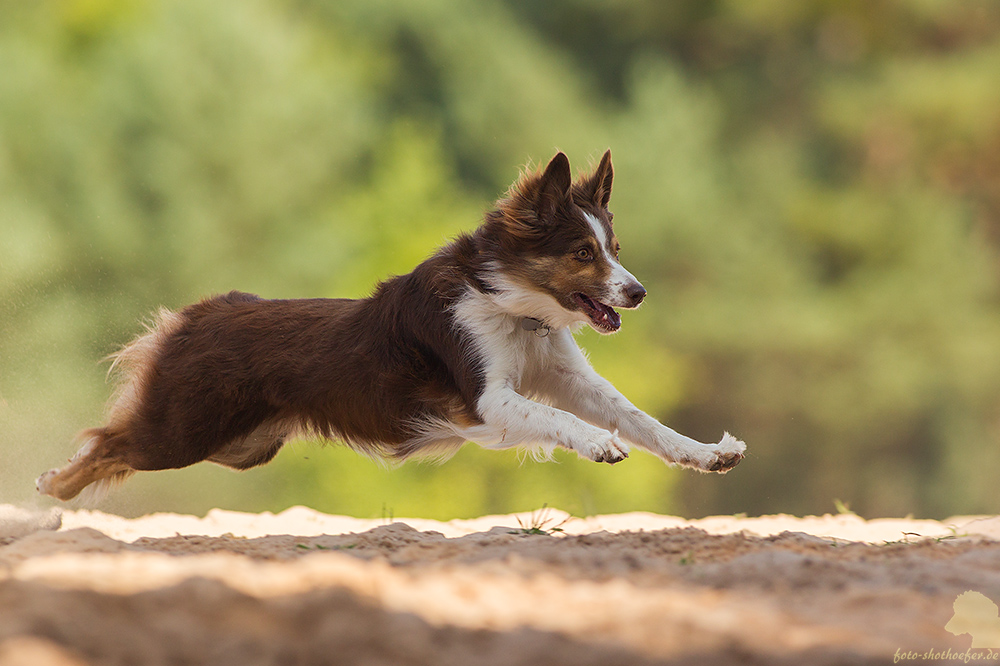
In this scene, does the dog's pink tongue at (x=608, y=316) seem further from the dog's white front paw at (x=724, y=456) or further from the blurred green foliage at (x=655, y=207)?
the blurred green foliage at (x=655, y=207)

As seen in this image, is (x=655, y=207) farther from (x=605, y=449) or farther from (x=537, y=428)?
(x=605, y=449)

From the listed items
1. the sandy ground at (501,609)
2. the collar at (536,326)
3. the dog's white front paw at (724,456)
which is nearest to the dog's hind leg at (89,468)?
the sandy ground at (501,609)

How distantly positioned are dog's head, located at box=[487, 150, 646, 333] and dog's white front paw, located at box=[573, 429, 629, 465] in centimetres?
82

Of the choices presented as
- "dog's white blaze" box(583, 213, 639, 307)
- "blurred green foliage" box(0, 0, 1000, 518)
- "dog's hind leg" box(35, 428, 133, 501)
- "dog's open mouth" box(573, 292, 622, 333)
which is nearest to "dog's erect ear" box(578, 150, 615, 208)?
"dog's white blaze" box(583, 213, 639, 307)

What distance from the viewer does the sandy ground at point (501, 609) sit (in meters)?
2.59

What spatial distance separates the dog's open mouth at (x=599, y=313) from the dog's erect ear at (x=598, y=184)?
633mm

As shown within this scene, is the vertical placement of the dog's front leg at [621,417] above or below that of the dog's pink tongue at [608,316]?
below

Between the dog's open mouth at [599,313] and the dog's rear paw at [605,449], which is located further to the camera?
the dog's open mouth at [599,313]

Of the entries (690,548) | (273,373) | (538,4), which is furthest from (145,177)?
(690,548)

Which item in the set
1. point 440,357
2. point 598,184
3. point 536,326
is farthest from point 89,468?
point 598,184

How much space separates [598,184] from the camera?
5.84 meters

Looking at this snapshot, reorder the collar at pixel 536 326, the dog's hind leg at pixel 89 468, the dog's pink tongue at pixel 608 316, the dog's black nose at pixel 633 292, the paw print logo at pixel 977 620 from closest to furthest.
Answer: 1. the paw print logo at pixel 977 620
2. the dog's black nose at pixel 633 292
3. the dog's pink tongue at pixel 608 316
4. the collar at pixel 536 326
5. the dog's hind leg at pixel 89 468

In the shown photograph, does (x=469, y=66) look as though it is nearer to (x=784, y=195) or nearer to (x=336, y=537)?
(x=784, y=195)

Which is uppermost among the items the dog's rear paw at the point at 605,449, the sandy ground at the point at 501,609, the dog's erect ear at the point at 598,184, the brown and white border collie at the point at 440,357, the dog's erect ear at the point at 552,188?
the dog's erect ear at the point at 598,184
